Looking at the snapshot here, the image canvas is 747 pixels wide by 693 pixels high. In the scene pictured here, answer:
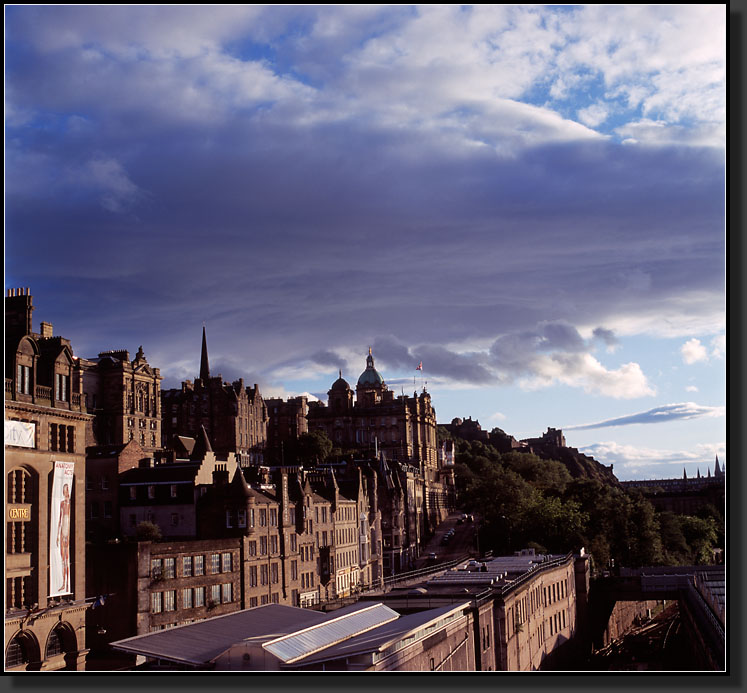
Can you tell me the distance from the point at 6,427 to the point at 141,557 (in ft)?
44.1

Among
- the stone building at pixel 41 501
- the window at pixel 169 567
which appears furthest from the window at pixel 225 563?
the stone building at pixel 41 501

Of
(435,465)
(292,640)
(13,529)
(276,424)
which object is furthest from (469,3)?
(435,465)

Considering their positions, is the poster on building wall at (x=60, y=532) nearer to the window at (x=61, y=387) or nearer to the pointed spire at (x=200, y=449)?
the window at (x=61, y=387)

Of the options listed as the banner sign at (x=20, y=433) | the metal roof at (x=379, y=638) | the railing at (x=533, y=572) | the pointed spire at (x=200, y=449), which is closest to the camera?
the metal roof at (x=379, y=638)

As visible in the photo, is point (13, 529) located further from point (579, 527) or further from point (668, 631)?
point (579, 527)

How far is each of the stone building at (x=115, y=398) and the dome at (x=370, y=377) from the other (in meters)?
56.8

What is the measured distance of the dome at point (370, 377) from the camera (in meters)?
158

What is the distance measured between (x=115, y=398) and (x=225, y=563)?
2009 inches

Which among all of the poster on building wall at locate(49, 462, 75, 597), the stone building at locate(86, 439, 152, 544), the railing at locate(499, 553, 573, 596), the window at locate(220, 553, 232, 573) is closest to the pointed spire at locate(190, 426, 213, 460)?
the stone building at locate(86, 439, 152, 544)

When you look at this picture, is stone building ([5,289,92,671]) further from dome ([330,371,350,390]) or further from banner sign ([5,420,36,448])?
dome ([330,371,350,390])

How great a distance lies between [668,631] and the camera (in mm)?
74562

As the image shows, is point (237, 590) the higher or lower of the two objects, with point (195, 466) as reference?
lower

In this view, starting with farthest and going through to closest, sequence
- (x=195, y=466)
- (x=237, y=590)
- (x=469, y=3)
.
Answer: (x=195, y=466), (x=237, y=590), (x=469, y=3)

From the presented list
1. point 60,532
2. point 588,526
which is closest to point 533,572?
point 60,532
